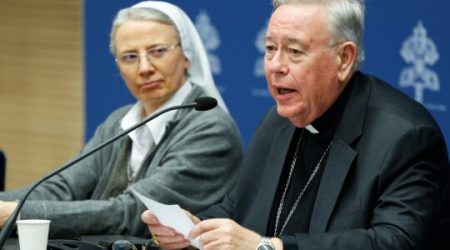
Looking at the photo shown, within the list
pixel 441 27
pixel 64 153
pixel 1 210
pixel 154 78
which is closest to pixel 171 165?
pixel 154 78

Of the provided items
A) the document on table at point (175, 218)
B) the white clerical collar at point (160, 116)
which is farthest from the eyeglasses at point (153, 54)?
the document on table at point (175, 218)

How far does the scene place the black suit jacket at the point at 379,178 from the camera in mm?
2955

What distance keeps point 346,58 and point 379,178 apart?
16.2 inches

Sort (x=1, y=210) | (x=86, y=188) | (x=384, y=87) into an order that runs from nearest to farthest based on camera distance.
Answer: (x=384, y=87) < (x=1, y=210) < (x=86, y=188)

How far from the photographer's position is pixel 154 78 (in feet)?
13.4

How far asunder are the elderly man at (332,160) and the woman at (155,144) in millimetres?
417

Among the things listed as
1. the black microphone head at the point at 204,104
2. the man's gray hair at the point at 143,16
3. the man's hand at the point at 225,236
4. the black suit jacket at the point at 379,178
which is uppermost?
the man's gray hair at the point at 143,16

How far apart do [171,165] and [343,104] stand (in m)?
0.84

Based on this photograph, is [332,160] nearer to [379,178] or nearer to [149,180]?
[379,178]

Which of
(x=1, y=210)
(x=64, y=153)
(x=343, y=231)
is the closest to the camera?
(x=343, y=231)

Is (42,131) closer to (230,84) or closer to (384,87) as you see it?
(230,84)

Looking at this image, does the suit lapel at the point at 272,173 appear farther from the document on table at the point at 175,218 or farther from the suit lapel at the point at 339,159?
the document on table at the point at 175,218

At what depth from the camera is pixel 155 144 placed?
4.05 meters

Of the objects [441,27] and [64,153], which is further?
[64,153]
